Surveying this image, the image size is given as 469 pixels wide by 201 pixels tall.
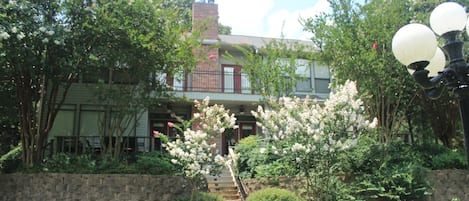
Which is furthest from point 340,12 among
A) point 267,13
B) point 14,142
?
point 14,142

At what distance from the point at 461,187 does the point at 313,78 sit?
766cm

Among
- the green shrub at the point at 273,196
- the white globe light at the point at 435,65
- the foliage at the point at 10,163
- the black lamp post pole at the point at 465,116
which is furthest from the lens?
the foliage at the point at 10,163

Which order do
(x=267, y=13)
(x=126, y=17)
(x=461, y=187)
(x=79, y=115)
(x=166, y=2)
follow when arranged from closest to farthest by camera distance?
(x=126, y=17), (x=461, y=187), (x=166, y=2), (x=79, y=115), (x=267, y=13)

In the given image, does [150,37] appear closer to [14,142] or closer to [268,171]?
[268,171]

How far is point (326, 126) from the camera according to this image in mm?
7785

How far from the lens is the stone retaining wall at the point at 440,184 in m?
10.3

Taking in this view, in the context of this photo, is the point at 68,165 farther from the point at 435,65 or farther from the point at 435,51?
the point at 435,51

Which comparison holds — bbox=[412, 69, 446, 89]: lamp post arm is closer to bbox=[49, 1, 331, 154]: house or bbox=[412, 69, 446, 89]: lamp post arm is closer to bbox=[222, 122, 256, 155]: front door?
bbox=[49, 1, 331, 154]: house

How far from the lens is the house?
1331 centimetres

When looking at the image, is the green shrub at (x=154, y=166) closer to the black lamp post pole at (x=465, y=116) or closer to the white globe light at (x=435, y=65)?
the white globe light at (x=435, y=65)

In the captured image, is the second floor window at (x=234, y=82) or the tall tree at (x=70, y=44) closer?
the tall tree at (x=70, y=44)

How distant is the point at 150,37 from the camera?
34.2ft

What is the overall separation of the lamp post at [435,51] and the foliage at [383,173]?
5716 millimetres

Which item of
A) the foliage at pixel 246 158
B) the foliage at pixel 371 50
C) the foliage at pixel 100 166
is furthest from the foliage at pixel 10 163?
the foliage at pixel 371 50
